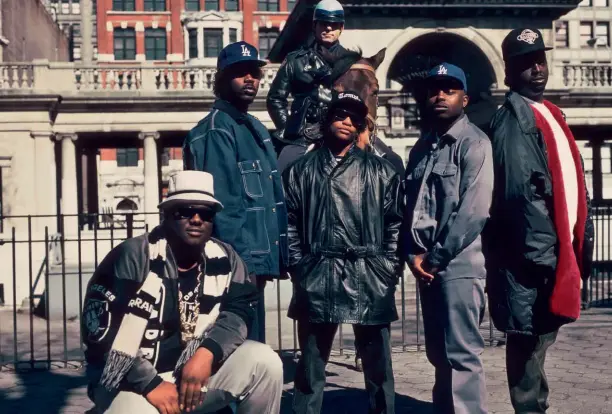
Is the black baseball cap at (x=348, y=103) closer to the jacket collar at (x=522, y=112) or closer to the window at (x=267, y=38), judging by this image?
the jacket collar at (x=522, y=112)

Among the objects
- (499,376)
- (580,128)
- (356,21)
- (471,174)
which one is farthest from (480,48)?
(471,174)

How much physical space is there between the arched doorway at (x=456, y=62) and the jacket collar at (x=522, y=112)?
25.8 metres

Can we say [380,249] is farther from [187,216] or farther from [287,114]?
[287,114]

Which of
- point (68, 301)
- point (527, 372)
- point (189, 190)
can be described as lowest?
point (68, 301)

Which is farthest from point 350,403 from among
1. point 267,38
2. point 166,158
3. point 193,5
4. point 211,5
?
point 166,158

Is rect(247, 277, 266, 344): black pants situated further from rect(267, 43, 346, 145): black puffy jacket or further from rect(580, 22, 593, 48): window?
rect(580, 22, 593, 48): window

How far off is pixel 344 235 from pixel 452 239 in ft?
2.13

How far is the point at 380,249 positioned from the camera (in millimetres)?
5324

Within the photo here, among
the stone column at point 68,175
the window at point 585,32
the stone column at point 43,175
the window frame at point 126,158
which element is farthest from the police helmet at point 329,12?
the window at point 585,32

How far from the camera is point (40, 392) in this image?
25.5 ft

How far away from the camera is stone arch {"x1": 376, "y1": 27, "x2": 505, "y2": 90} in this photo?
30109mm

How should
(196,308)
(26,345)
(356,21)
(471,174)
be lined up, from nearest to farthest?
1. (196,308)
2. (471,174)
3. (26,345)
4. (356,21)

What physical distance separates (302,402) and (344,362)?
3.71 metres

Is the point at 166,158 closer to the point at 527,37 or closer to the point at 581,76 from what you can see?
the point at 581,76
